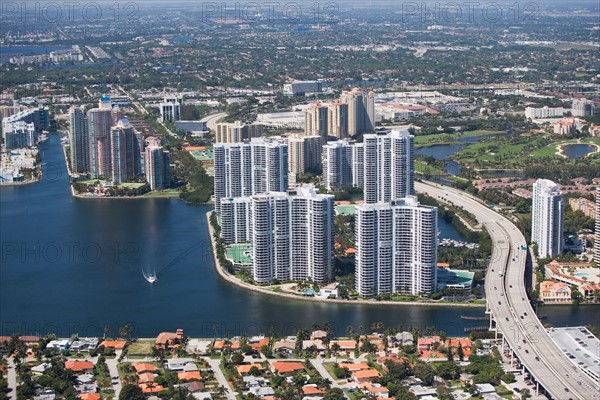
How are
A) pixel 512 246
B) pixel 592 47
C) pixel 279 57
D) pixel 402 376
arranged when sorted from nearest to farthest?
1. pixel 402 376
2. pixel 512 246
3. pixel 279 57
4. pixel 592 47

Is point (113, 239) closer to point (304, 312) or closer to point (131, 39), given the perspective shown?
point (304, 312)

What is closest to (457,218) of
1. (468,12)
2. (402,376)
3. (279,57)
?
(402,376)

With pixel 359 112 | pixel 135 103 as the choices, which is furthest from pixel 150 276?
pixel 135 103

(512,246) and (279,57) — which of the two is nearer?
(512,246)

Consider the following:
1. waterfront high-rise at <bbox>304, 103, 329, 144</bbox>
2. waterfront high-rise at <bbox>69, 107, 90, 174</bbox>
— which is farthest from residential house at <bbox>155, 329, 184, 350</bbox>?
waterfront high-rise at <bbox>304, 103, 329, 144</bbox>

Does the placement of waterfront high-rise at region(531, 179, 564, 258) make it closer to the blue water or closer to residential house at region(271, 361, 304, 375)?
residential house at region(271, 361, 304, 375)

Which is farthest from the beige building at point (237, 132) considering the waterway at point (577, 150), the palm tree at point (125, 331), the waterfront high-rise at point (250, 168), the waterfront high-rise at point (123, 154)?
the palm tree at point (125, 331)
